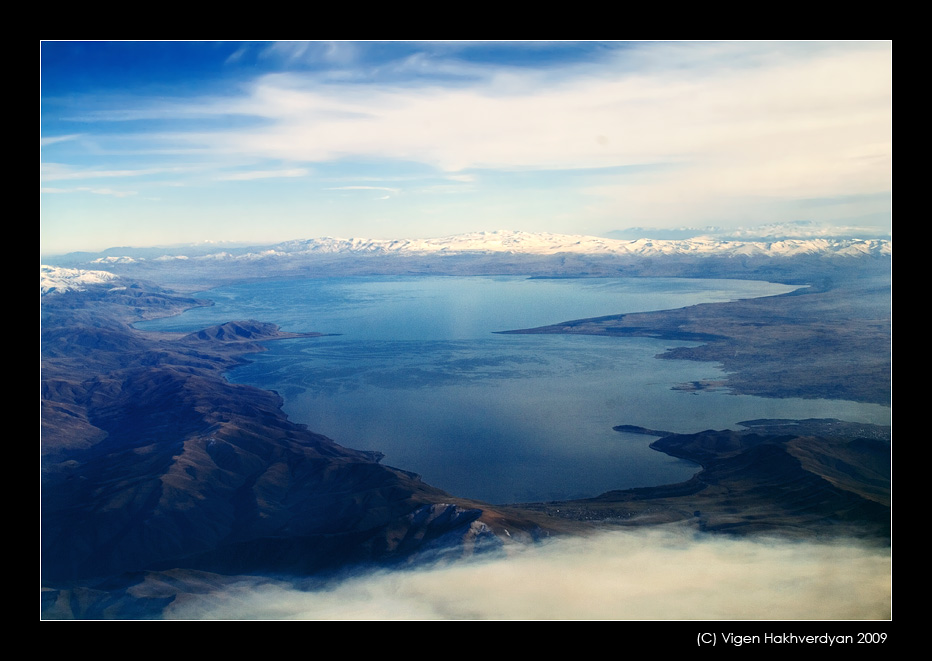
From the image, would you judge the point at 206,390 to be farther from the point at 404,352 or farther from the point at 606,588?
the point at 606,588

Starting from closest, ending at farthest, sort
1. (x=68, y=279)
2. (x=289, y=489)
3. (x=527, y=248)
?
(x=289, y=489), (x=68, y=279), (x=527, y=248)

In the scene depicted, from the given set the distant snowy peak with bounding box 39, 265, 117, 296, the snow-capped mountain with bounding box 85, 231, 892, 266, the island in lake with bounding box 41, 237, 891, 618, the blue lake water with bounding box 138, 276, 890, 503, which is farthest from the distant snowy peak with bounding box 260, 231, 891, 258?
the island in lake with bounding box 41, 237, 891, 618

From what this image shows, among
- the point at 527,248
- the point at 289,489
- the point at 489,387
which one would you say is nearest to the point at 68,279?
the point at 489,387

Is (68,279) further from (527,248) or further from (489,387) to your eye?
(527,248)

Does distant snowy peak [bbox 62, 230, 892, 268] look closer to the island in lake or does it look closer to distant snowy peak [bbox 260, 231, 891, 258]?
distant snowy peak [bbox 260, 231, 891, 258]

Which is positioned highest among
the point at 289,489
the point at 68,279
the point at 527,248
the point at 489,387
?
the point at 527,248

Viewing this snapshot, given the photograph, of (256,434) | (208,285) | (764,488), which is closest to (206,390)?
(256,434)
